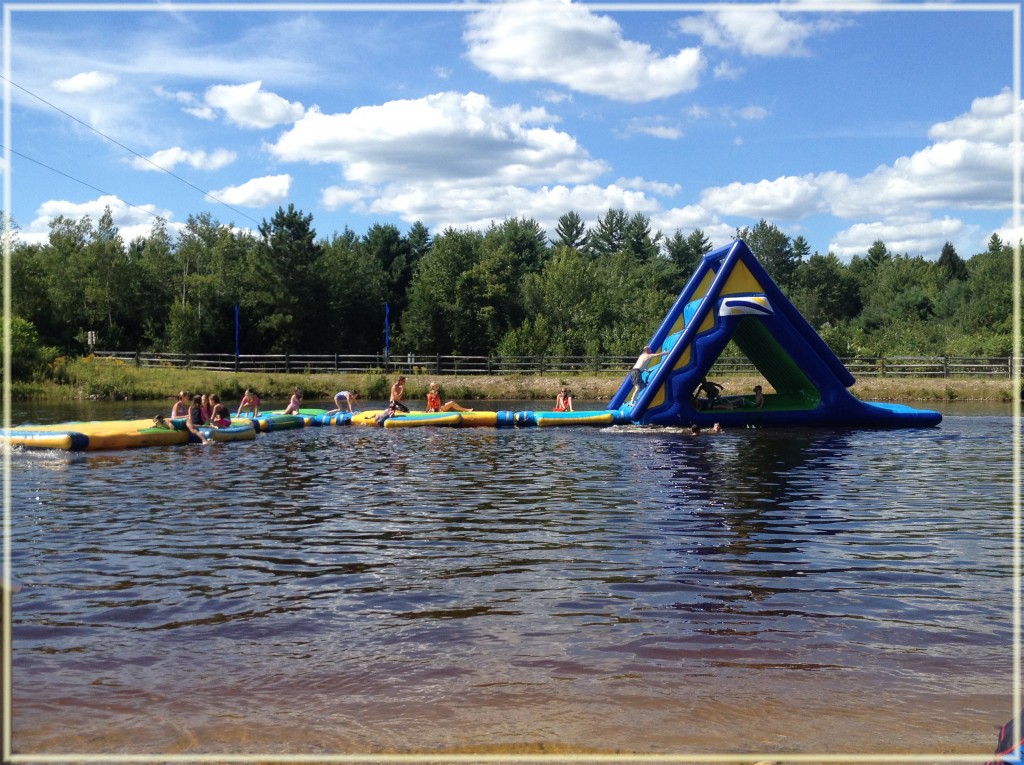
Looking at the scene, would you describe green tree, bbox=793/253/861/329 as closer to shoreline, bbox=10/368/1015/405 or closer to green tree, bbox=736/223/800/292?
green tree, bbox=736/223/800/292

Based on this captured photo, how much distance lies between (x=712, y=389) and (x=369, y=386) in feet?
52.3

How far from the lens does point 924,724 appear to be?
A: 490 cm

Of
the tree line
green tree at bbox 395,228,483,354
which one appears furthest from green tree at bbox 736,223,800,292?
green tree at bbox 395,228,483,354

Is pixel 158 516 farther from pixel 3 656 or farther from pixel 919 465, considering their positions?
pixel 919 465

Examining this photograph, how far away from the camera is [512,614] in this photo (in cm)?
691

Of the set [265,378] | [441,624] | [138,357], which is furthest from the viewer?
[138,357]

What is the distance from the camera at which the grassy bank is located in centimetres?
3322

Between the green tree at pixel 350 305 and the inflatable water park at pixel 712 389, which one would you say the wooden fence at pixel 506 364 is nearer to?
the green tree at pixel 350 305

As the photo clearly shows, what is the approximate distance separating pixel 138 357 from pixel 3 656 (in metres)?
43.2

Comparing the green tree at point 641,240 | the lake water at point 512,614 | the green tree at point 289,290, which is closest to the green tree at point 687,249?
the green tree at point 641,240

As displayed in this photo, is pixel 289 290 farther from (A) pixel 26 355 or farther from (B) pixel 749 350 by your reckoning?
(B) pixel 749 350

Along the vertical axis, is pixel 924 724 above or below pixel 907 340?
below

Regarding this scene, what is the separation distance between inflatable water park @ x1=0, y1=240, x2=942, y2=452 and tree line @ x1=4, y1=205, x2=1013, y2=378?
67.8ft

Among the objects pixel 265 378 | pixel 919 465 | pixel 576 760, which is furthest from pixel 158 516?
pixel 265 378
